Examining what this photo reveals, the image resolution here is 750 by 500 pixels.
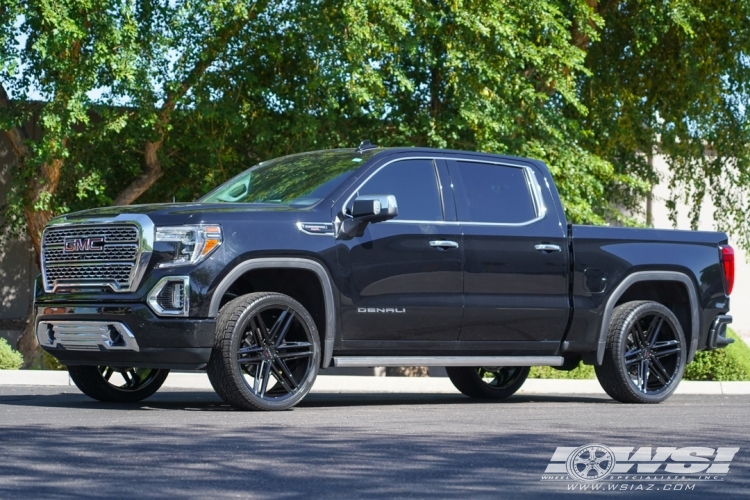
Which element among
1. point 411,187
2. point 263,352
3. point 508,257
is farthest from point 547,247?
point 263,352

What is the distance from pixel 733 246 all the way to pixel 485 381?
1525 cm

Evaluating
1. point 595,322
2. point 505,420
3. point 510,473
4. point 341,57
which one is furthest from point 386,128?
point 510,473

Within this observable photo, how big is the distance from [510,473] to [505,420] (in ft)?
9.01

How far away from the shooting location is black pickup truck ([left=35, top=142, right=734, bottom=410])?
8.55 m

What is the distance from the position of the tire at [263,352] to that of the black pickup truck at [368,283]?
0.01m

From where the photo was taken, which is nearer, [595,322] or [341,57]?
[595,322]

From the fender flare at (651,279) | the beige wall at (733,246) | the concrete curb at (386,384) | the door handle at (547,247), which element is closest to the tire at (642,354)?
the fender flare at (651,279)

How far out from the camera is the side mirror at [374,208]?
354 inches

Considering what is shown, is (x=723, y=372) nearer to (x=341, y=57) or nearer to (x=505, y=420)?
(x=341, y=57)

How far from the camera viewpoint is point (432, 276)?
9.59m

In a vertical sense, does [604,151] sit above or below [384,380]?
above

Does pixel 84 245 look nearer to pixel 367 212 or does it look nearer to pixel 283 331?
pixel 283 331

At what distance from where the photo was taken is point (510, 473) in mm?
5957
